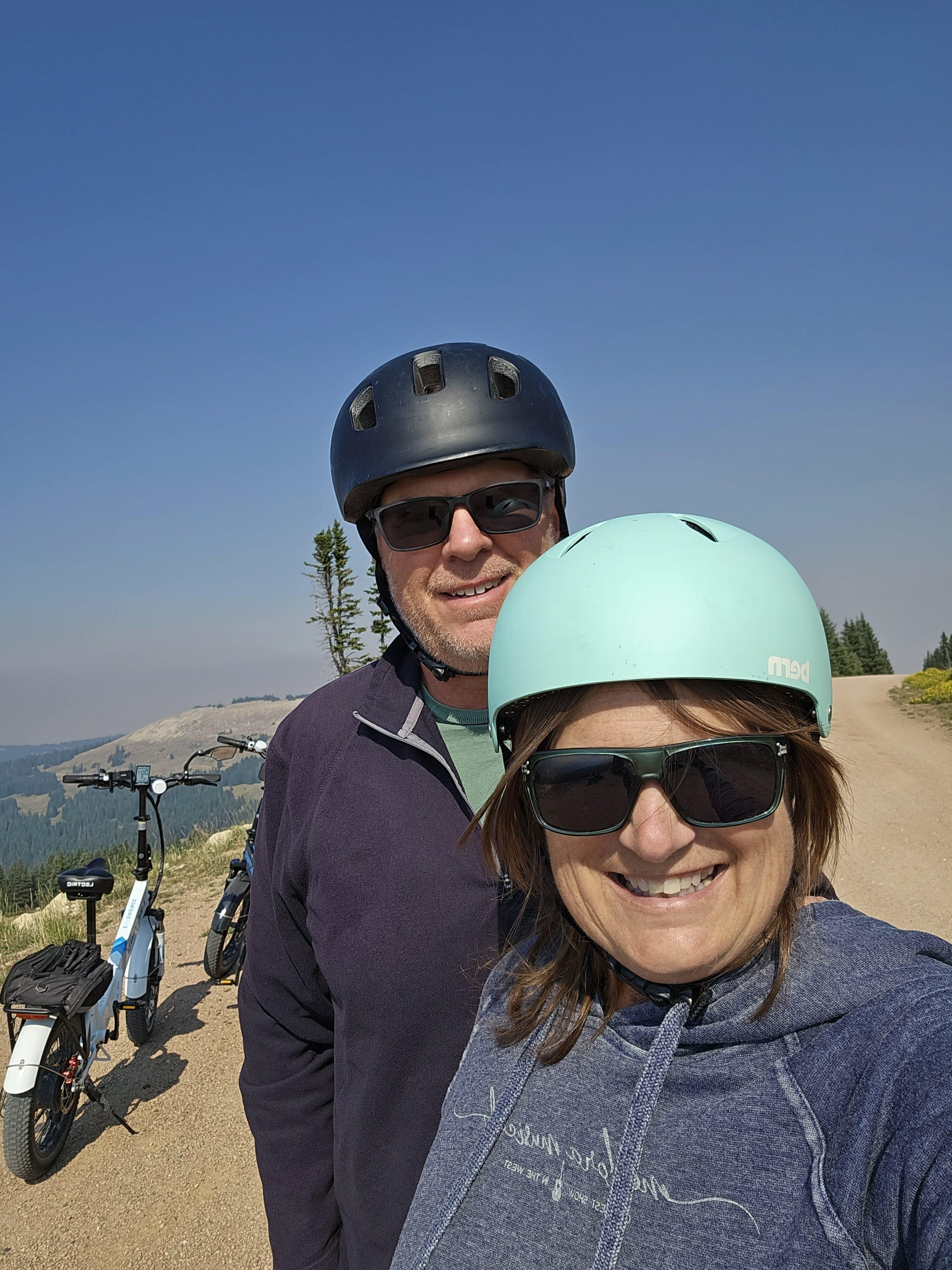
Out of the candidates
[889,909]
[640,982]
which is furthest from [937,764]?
[640,982]

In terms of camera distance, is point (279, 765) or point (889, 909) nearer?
point (279, 765)

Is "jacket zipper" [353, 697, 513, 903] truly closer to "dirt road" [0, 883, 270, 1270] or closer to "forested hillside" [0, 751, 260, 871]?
"dirt road" [0, 883, 270, 1270]

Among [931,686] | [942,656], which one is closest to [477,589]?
[931,686]

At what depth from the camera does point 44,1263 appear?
12.9 ft

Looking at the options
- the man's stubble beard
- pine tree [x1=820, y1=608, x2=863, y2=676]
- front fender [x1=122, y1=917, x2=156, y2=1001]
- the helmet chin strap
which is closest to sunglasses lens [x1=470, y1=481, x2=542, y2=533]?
the man's stubble beard

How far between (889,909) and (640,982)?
702 centimetres

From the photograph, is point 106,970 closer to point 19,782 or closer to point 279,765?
point 279,765

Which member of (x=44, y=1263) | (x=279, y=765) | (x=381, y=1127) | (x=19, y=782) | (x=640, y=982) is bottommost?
(x=19, y=782)

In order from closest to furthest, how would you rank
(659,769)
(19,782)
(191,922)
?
(659,769) → (191,922) → (19,782)

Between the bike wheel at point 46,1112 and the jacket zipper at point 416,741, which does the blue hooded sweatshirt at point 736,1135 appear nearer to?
the jacket zipper at point 416,741

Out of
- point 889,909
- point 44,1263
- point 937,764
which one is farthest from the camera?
point 937,764

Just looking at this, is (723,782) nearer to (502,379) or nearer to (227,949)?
(502,379)

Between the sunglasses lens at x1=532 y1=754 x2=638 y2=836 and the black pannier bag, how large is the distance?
14.8ft

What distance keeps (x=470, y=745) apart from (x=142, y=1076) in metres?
5.29
